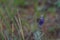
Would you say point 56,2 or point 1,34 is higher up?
point 1,34

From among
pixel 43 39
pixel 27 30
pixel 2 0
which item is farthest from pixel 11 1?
pixel 43 39

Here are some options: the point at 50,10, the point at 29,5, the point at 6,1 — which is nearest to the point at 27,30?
the point at 6,1

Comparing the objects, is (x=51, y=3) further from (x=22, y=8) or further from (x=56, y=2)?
(x=22, y=8)

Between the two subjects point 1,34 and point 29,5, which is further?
point 29,5

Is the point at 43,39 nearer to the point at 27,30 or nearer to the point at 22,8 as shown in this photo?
the point at 27,30

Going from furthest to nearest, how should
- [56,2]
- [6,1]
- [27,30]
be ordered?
[56,2]
[6,1]
[27,30]

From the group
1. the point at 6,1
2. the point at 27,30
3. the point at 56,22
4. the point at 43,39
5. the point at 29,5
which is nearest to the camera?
the point at 43,39
